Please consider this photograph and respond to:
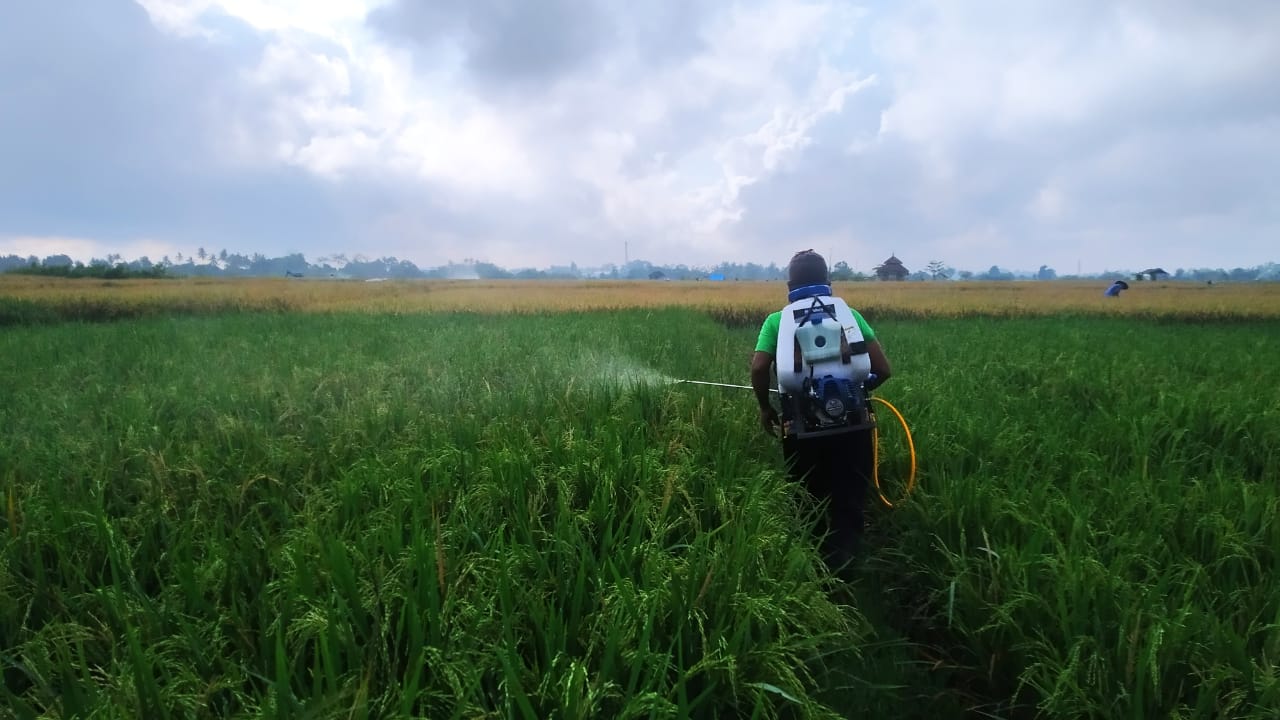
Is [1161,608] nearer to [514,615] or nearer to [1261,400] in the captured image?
[514,615]

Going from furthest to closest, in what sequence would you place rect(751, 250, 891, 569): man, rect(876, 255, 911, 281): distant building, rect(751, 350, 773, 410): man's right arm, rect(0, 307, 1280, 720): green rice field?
rect(876, 255, 911, 281): distant building → rect(751, 350, 773, 410): man's right arm → rect(751, 250, 891, 569): man → rect(0, 307, 1280, 720): green rice field

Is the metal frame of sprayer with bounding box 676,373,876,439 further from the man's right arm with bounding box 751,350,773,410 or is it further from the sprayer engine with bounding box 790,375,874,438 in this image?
the man's right arm with bounding box 751,350,773,410

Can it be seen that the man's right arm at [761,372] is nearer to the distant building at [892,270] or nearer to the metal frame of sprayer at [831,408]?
the metal frame of sprayer at [831,408]

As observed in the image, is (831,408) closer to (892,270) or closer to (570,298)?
(892,270)

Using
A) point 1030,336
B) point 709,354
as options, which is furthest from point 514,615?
point 1030,336

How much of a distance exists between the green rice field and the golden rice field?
22.9 feet

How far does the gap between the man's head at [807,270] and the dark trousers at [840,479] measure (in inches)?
32.3

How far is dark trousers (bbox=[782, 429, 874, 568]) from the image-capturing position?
2865mm

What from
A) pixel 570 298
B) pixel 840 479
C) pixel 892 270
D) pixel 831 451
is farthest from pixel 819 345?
pixel 570 298

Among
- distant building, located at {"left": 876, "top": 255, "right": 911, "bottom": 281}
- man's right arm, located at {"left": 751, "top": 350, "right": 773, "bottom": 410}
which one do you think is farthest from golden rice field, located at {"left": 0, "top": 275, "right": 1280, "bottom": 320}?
man's right arm, located at {"left": 751, "top": 350, "right": 773, "bottom": 410}

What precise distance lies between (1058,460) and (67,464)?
5879mm

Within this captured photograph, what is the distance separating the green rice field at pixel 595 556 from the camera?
1.52 metres

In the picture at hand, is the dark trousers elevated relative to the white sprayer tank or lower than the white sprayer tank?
lower

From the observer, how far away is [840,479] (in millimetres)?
2908
